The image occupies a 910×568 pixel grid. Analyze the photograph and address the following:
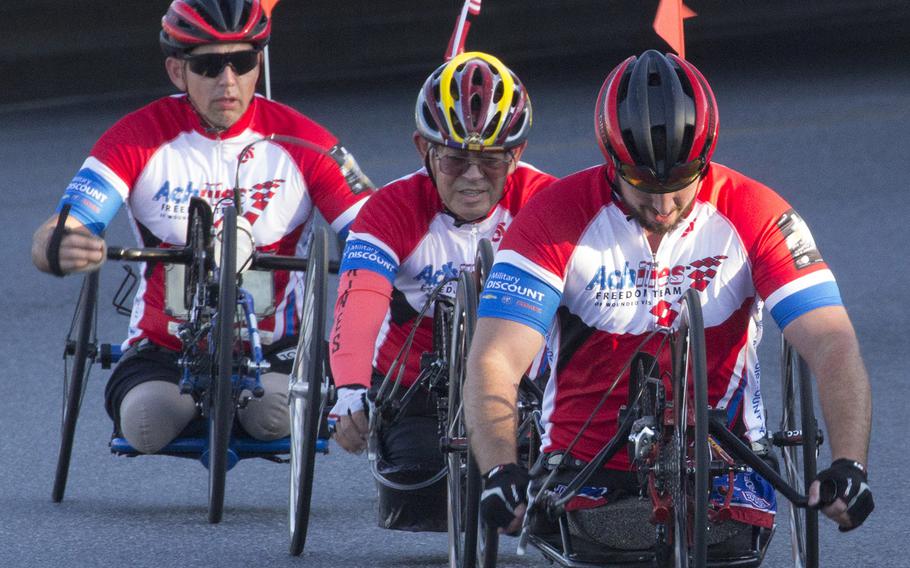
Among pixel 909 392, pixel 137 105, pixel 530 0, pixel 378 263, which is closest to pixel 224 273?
pixel 378 263

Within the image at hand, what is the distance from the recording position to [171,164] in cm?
672

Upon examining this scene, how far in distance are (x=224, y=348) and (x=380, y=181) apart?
796 cm

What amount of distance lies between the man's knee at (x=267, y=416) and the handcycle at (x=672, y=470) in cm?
181

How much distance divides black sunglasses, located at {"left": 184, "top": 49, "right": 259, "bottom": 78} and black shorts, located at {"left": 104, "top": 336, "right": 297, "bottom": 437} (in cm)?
97

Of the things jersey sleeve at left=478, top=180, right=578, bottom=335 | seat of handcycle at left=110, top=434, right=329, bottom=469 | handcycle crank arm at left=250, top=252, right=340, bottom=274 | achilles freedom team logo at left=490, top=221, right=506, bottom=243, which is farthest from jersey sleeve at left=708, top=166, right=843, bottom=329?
seat of handcycle at left=110, top=434, right=329, bottom=469

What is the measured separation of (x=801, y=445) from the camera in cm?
491

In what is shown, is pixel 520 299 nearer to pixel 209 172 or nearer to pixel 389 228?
pixel 389 228

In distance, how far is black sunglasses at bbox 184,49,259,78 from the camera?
659cm

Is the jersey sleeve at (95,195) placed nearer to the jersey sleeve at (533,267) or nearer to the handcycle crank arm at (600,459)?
the jersey sleeve at (533,267)

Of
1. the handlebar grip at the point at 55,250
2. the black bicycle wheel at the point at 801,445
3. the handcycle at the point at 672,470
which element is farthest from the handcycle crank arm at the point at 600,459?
the handlebar grip at the point at 55,250

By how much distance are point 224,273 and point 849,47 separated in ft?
43.6

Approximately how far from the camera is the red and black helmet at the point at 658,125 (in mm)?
4246

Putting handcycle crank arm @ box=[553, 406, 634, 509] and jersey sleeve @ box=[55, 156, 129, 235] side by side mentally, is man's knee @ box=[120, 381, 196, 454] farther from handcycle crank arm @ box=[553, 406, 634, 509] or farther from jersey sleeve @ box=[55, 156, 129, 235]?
handcycle crank arm @ box=[553, 406, 634, 509]

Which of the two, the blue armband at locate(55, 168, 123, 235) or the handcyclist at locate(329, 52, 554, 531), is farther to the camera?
the blue armband at locate(55, 168, 123, 235)
